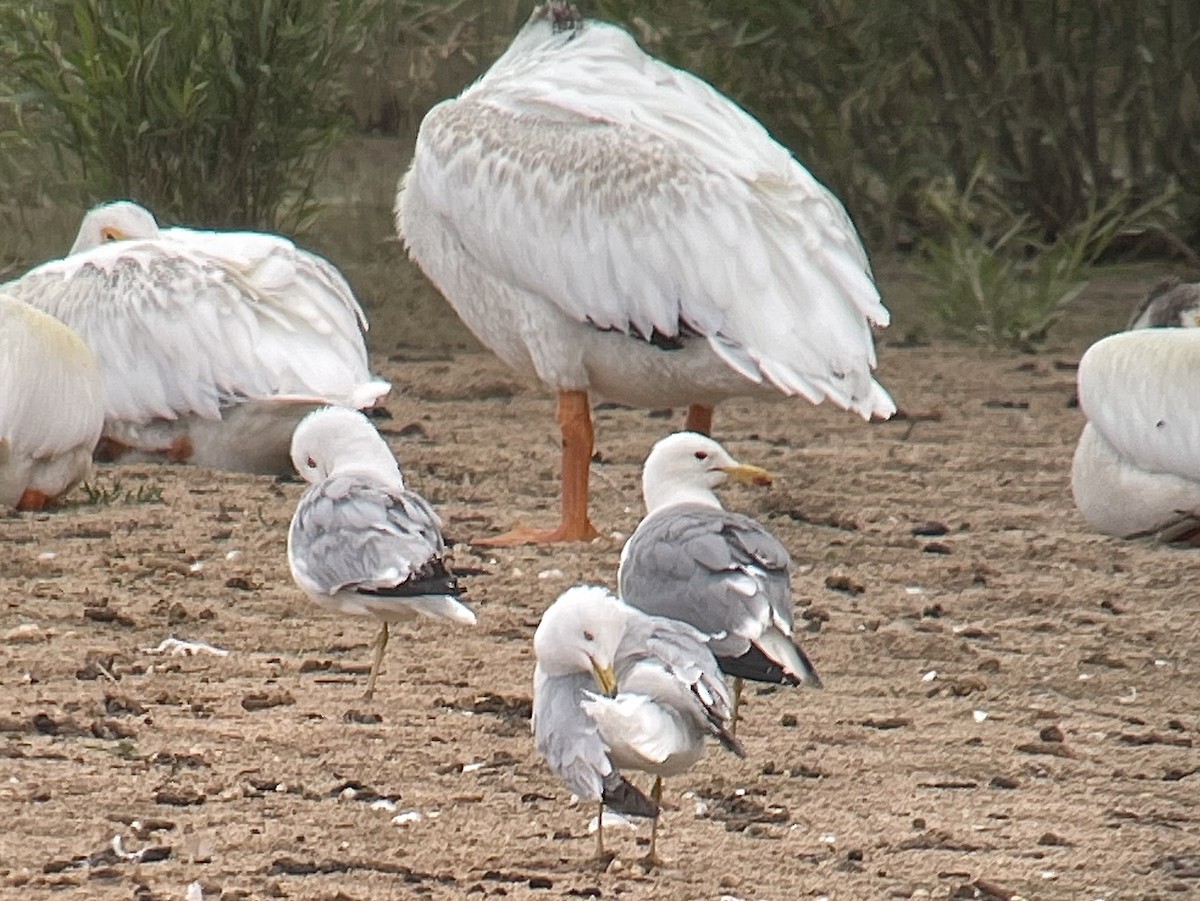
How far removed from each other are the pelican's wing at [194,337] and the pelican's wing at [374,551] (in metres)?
1.91

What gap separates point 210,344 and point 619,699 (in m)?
3.38

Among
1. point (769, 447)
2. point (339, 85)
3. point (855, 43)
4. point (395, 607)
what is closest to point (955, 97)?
point (855, 43)

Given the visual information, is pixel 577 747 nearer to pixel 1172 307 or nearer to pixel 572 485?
pixel 572 485

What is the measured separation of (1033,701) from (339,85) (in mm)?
5585

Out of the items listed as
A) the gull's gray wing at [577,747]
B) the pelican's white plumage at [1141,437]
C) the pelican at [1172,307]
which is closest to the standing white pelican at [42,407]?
the pelican's white plumage at [1141,437]

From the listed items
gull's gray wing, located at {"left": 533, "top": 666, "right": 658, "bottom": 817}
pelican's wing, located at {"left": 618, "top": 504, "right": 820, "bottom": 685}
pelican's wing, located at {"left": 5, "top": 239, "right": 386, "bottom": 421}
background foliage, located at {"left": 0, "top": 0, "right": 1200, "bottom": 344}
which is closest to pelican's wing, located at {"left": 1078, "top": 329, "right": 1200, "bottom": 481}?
pelican's wing, located at {"left": 618, "top": 504, "right": 820, "bottom": 685}

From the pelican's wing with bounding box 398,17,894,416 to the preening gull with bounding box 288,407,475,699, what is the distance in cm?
123

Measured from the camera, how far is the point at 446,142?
5809 millimetres

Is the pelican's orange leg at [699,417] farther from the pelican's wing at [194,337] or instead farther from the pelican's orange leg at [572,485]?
the pelican's wing at [194,337]

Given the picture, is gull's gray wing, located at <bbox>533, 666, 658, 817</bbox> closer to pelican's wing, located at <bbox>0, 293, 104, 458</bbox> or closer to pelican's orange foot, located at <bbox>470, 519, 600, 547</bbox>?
pelican's orange foot, located at <bbox>470, 519, 600, 547</bbox>

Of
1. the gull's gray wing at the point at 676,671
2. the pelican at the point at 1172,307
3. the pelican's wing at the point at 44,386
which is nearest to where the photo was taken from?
the gull's gray wing at the point at 676,671

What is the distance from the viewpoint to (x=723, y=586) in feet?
12.4

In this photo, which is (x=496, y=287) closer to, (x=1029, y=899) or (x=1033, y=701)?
(x=1033, y=701)

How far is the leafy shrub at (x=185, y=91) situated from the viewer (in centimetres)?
788
